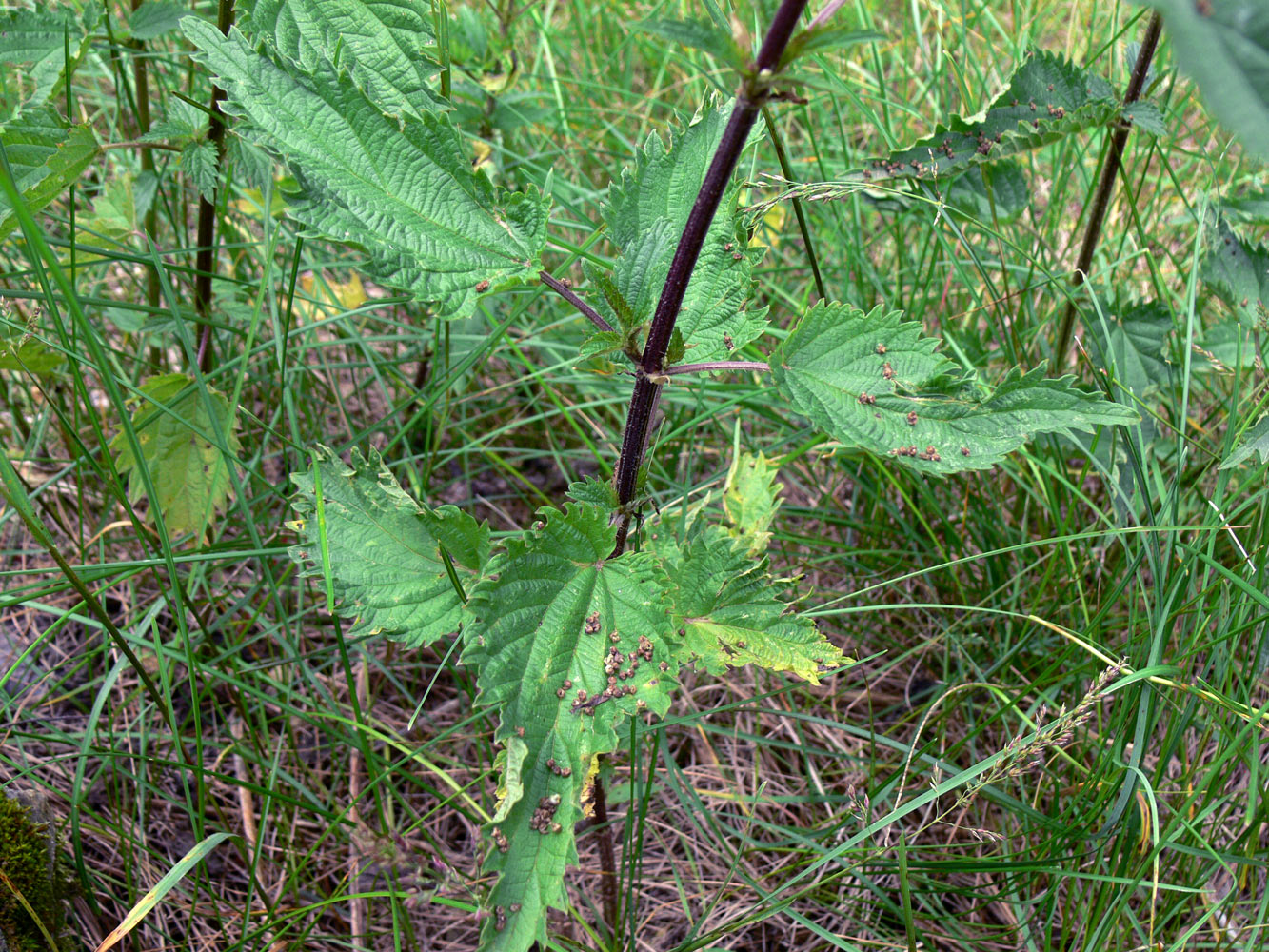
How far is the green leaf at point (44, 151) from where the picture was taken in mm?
1599

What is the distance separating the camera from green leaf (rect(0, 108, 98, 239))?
62.9 inches

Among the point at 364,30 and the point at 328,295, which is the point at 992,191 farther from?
the point at 328,295

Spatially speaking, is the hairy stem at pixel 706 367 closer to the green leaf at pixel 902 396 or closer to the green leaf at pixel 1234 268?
the green leaf at pixel 902 396

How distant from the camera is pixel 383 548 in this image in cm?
139

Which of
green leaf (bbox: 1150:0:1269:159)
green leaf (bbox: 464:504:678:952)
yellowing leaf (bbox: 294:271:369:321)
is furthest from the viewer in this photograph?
yellowing leaf (bbox: 294:271:369:321)

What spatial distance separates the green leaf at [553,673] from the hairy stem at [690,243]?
0.12 metres

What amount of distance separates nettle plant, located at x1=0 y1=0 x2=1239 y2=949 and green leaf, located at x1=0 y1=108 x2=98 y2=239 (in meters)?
0.46

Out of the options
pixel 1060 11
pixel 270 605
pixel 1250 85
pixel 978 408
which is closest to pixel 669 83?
pixel 1060 11

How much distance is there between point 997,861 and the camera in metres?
1.59

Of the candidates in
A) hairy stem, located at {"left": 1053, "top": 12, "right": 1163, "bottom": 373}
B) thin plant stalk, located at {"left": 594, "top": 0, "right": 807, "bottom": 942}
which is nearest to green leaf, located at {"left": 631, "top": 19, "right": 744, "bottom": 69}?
thin plant stalk, located at {"left": 594, "top": 0, "right": 807, "bottom": 942}

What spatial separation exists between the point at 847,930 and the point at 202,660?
54.2 inches

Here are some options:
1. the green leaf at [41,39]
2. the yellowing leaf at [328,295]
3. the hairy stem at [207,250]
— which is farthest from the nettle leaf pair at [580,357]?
the yellowing leaf at [328,295]

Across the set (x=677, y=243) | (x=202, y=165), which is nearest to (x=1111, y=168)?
(x=677, y=243)

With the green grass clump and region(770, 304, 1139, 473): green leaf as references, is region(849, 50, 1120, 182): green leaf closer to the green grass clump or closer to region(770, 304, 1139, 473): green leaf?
region(770, 304, 1139, 473): green leaf
